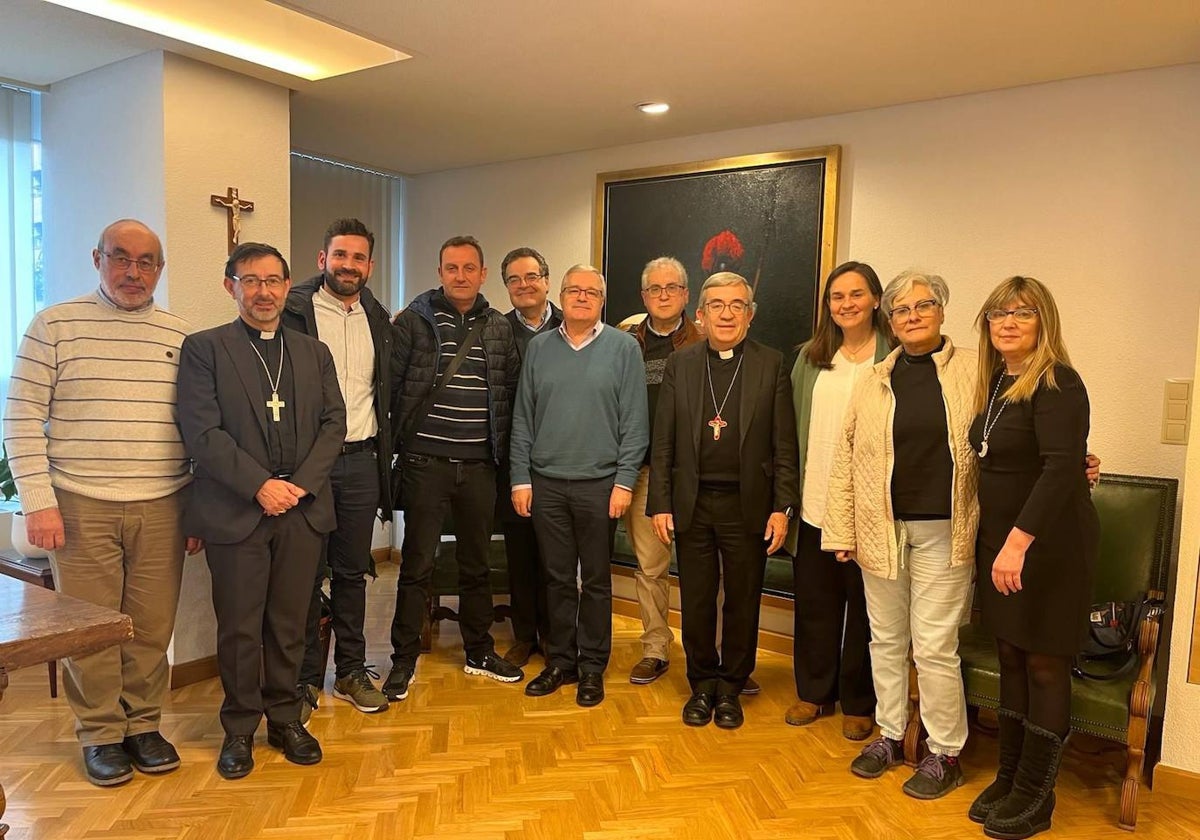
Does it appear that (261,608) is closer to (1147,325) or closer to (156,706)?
(156,706)

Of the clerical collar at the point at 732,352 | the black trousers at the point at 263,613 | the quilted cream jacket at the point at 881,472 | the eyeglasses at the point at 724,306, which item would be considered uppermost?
the eyeglasses at the point at 724,306

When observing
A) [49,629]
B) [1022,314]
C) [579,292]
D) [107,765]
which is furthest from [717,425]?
[107,765]

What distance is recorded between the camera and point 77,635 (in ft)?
5.51

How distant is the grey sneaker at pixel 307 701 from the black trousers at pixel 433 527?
32 cm

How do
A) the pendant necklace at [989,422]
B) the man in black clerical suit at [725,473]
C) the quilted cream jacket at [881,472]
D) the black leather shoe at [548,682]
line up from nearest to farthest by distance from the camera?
the pendant necklace at [989,422] → the quilted cream jacket at [881,472] → the man in black clerical suit at [725,473] → the black leather shoe at [548,682]

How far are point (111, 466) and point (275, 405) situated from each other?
1.68 feet

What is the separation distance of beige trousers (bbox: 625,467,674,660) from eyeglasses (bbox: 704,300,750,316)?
0.78 meters

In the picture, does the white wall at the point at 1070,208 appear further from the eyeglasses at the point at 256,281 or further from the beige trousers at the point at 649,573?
the eyeglasses at the point at 256,281

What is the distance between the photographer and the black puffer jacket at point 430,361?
3.33 m

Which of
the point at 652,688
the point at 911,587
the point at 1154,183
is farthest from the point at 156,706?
the point at 1154,183

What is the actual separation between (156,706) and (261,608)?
49 cm

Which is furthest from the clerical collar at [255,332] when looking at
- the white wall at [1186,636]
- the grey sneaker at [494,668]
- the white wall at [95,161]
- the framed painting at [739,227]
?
the white wall at [1186,636]

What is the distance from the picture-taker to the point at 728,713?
3.25 m

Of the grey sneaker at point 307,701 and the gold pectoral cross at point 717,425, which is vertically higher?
the gold pectoral cross at point 717,425
